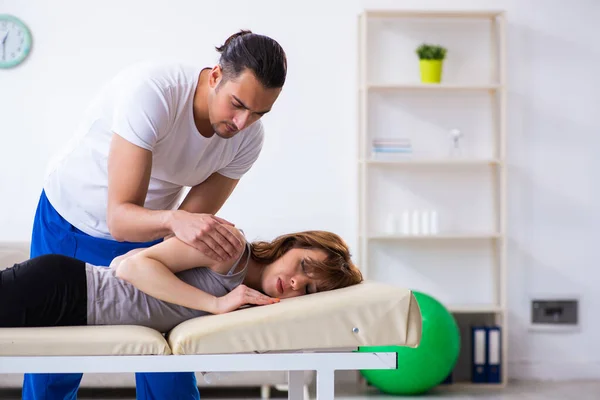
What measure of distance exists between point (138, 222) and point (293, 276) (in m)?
0.36

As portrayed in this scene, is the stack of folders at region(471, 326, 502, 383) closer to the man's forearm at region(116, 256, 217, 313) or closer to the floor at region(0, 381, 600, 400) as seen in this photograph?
the floor at region(0, 381, 600, 400)

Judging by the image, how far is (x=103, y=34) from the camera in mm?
3975

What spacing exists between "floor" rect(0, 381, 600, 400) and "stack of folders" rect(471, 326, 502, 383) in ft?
0.30

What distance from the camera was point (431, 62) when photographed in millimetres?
3932

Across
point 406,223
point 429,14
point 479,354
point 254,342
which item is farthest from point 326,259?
point 429,14

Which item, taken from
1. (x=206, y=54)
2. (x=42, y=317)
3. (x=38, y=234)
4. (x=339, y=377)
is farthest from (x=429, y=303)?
(x=42, y=317)

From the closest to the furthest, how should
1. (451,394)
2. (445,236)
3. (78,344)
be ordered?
(78,344) → (451,394) → (445,236)

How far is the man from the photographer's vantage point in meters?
1.62

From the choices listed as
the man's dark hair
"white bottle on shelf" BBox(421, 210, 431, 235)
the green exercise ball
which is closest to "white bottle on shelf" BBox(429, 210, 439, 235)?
"white bottle on shelf" BBox(421, 210, 431, 235)

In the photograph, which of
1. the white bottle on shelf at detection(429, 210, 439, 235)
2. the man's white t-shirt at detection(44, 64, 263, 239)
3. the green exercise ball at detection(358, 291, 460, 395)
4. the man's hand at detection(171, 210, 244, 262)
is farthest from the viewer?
the white bottle on shelf at detection(429, 210, 439, 235)

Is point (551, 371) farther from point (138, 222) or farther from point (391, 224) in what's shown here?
point (138, 222)

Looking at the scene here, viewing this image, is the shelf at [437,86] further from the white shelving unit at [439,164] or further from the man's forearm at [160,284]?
the man's forearm at [160,284]

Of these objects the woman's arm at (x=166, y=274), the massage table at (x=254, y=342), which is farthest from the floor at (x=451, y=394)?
the massage table at (x=254, y=342)

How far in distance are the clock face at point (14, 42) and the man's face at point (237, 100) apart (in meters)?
2.55
